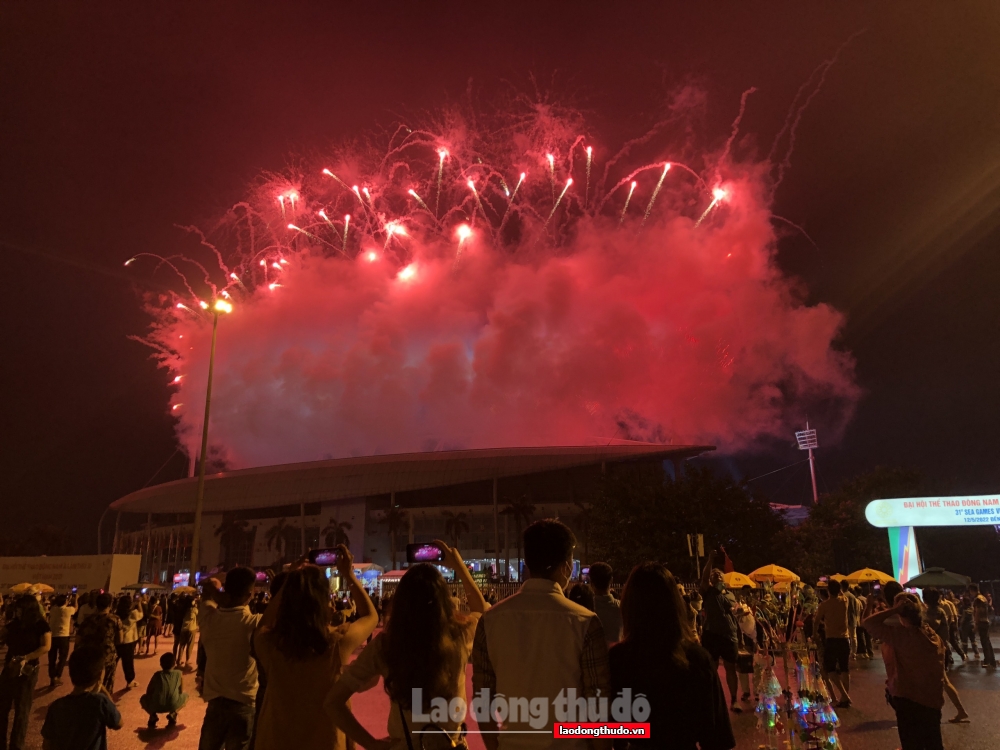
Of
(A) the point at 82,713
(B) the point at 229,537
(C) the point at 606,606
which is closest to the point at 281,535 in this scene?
(B) the point at 229,537

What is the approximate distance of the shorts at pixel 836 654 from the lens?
887 cm

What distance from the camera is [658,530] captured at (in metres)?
37.8

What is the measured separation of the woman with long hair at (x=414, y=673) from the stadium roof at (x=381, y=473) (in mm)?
74480

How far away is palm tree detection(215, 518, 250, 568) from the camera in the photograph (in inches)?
3467

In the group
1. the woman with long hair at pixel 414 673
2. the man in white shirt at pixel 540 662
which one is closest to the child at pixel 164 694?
the woman with long hair at pixel 414 673

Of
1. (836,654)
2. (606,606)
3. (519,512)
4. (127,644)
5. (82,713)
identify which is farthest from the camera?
(519,512)

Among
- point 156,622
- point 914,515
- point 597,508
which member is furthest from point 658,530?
point 156,622

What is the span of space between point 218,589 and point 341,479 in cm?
7995

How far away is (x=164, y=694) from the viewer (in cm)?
811

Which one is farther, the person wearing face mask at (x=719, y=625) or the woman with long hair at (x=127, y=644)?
the woman with long hair at (x=127, y=644)

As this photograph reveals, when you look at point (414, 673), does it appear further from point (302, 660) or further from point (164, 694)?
point (164, 694)

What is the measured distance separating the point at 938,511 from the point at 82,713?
1008 inches

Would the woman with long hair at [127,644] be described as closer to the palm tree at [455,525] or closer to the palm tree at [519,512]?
the palm tree at [519,512]

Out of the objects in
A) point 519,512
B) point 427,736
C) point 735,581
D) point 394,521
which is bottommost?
point 427,736
